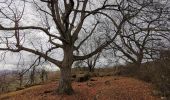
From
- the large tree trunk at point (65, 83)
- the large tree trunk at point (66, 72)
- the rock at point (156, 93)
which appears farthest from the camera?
the large tree trunk at point (66, 72)

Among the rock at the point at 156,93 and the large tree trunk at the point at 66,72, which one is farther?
the large tree trunk at the point at 66,72

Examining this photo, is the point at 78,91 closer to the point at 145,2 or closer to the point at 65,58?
the point at 65,58

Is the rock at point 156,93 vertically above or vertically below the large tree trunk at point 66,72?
below

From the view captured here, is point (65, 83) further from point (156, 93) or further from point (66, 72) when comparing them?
point (156, 93)

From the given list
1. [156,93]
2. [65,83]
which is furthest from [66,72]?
[156,93]

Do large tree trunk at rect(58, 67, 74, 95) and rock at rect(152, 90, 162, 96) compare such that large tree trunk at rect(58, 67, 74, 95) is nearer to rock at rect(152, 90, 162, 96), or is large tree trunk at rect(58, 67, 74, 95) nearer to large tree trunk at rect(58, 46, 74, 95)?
large tree trunk at rect(58, 46, 74, 95)

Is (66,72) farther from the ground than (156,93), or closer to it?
farther from the ground

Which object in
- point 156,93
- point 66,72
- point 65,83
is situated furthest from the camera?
point 66,72

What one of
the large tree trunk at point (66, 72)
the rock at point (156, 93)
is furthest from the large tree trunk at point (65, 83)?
the rock at point (156, 93)

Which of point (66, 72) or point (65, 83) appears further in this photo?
point (66, 72)

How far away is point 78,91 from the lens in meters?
25.5

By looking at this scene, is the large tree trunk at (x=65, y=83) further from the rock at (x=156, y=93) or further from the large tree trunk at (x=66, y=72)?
the rock at (x=156, y=93)

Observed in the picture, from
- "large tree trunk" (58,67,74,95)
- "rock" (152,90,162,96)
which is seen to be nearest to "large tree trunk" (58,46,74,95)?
"large tree trunk" (58,67,74,95)

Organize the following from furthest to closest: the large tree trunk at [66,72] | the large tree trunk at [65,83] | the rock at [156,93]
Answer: the large tree trunk at [66,72] < the large tree trunk at [65,83] < the rock at [156,93]
